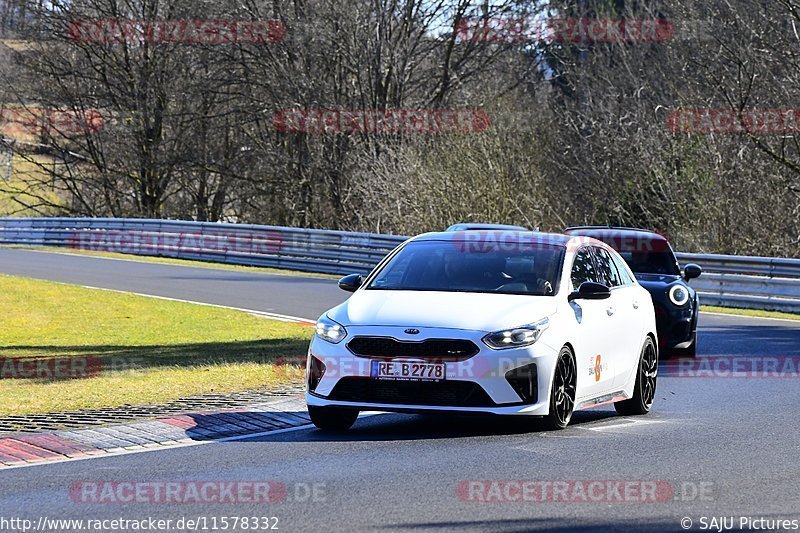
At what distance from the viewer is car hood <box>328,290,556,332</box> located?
9.84 m

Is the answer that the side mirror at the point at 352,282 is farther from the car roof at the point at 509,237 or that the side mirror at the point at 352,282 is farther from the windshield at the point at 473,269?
the car roof at the point at 509,237

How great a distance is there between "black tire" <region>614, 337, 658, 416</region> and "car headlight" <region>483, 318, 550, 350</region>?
6.97 ft

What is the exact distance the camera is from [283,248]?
34.1 m

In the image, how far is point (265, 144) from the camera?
46.4 m

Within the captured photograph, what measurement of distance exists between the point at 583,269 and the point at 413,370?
7.54 feet

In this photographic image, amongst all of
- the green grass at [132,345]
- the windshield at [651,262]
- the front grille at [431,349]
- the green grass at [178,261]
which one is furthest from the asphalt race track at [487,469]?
the green grass at [178,261]

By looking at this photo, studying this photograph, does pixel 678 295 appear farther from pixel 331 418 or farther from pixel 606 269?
pixel 331 418

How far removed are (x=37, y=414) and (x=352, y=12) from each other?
1293 inches

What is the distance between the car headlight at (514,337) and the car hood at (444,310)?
0.15 feet

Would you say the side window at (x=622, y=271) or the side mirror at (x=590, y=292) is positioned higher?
A: the side window at (x=622, y=271)

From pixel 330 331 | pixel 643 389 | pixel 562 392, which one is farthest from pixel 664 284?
pixel 330 331

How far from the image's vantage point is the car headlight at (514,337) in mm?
9750

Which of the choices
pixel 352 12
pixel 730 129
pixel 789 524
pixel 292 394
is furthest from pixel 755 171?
pixel 789 524

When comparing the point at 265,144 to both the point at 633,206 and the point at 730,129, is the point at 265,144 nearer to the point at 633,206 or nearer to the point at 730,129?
the point at 633,206
